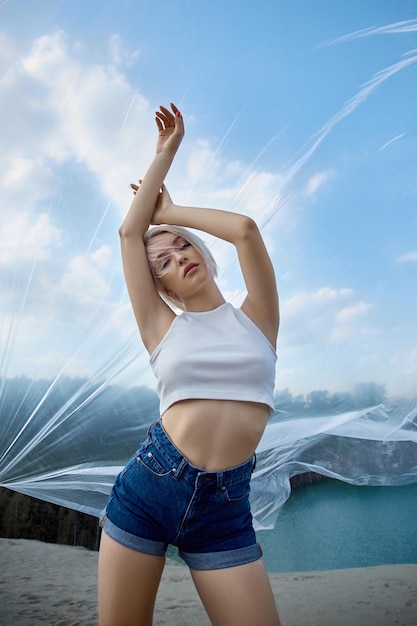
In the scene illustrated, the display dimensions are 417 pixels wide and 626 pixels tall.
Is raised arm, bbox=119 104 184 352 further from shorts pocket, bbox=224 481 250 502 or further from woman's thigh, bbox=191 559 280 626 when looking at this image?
woman's thigh, bbox=191 559 280 626

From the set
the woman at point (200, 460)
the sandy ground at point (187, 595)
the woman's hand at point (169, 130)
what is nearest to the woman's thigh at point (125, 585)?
the woman at point (200, 460)

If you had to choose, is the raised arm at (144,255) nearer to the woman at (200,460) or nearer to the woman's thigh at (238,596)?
the woman at (200,460)


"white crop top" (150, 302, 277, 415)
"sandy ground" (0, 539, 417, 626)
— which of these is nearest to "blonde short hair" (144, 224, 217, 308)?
"white crop top" (150, 302, 277, 415)

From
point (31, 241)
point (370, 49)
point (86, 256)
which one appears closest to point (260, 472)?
point (86, 256)

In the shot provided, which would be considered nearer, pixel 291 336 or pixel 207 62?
pixel 207 62

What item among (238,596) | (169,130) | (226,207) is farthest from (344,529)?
(169,130)

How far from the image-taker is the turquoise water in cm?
316

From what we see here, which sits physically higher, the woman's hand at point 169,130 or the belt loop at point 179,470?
the woman's hand at point 169,130

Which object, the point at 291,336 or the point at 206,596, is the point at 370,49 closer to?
the point at 291,336

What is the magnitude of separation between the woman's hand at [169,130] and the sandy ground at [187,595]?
2.01 m

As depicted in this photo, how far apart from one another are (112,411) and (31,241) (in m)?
0.80

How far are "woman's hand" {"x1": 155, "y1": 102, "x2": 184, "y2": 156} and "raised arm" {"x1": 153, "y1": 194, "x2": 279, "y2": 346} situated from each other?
207 millimetres

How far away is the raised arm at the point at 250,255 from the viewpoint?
58.3 inches

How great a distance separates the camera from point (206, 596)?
52.0 inches
